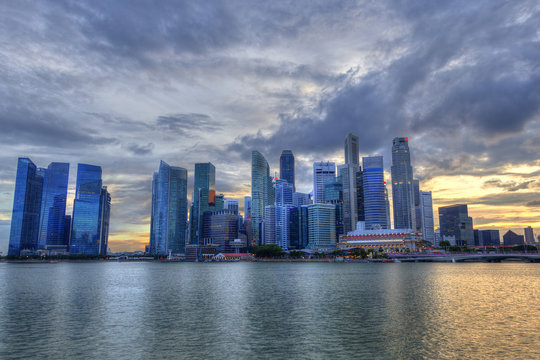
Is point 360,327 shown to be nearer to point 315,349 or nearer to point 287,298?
point 315,349

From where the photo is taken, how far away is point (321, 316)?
54750 mm

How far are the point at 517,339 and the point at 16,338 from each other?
171 feet

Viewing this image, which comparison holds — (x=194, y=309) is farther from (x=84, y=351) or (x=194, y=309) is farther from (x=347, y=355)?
(x=347, y=355)

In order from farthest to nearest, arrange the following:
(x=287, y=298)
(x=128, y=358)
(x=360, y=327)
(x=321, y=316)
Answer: (x=287, y=298) < (x=321, y=316) < (x=360, y=327) < (x=128, y=358)

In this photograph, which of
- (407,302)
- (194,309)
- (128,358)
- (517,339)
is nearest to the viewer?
(128,358)

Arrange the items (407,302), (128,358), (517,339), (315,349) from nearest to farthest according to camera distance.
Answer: (128,358)
(315,349)
(517,339)
(407,302)

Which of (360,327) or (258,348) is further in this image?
(360,327)

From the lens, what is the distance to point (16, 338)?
42406mm

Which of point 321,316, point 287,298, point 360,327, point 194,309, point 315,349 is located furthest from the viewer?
point 287,298

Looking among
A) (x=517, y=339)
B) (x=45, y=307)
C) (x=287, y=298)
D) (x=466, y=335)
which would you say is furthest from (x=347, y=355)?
(x=45, y=307)

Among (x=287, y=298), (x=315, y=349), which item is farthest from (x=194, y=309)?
(x=315, y=349)

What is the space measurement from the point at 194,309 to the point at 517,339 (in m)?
42.9

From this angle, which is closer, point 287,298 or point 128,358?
point 128,358

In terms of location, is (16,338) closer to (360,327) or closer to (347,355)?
(347,355)
